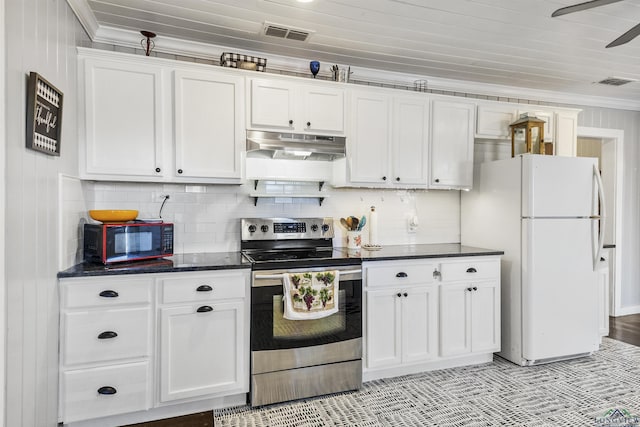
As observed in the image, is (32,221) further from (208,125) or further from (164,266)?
(208,125)

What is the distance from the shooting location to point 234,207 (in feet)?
10.3

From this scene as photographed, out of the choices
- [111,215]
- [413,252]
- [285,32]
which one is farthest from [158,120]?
[413,252]

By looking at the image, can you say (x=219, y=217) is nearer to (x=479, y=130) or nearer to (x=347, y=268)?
(x=347, y=268)

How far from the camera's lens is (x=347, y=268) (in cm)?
274

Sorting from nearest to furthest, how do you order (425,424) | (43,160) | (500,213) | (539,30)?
(43,160) < (425,424) < (539,30) < (500,213)

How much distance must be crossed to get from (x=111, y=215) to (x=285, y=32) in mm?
1735

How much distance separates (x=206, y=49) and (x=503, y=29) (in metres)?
2.23

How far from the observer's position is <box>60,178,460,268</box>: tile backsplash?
2.67 meters

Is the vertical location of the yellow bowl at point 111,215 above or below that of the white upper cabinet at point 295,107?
below

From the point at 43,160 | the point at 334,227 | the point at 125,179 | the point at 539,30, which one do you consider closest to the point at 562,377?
the point at 334,227

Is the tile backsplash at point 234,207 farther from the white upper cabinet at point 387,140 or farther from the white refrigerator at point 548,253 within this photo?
the white refrigerator at point 548,253

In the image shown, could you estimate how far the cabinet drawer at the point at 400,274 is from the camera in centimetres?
287

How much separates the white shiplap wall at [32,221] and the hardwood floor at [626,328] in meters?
4.80

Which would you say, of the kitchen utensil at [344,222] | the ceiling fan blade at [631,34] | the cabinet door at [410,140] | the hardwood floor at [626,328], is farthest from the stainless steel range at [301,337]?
the hardwood floor at [626,328]
